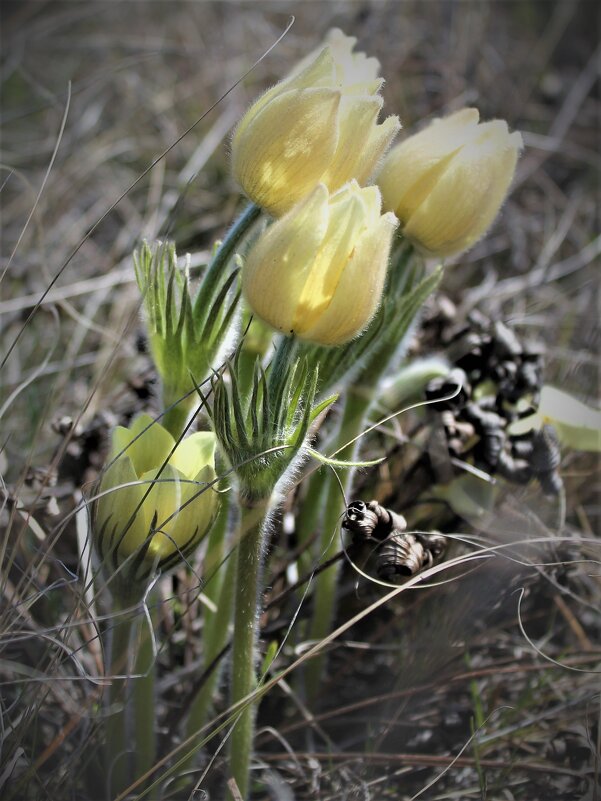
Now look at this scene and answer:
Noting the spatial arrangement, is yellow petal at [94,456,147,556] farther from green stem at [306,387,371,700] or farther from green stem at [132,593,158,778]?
green stem at [306,387,371,700]

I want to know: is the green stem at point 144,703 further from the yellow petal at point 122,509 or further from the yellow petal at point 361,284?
the yellow petal at point 361,284

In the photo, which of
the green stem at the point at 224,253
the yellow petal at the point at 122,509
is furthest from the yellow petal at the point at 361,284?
the yellow petal at the point at 122,509

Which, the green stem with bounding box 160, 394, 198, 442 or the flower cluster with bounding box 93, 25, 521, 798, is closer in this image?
the flower cluster with bounding box 93, 25, 521, 798

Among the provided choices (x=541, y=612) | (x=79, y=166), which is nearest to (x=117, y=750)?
(x=541, y=612)

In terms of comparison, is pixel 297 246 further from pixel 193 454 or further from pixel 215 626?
pixel 215 626

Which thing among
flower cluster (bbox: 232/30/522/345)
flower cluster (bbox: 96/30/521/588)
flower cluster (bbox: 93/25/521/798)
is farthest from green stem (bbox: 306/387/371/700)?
flower cluster (bbox: 232/30/522/345)

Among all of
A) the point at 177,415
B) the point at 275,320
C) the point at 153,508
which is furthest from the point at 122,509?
the point at 275,320

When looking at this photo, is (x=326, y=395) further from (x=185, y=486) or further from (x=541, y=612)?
(x=541, y=612)
